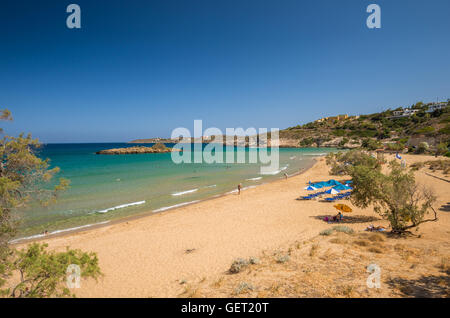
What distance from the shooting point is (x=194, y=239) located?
11844 millimetres

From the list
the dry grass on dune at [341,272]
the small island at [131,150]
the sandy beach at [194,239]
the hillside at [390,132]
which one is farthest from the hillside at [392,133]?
the small island at [131,150]

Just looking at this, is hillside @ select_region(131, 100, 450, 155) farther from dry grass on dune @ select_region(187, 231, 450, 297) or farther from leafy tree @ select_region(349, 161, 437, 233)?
dry grass on dune @ select_region(187, 231, 450, 297)

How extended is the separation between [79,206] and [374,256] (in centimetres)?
2227

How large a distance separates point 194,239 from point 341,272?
7587mm

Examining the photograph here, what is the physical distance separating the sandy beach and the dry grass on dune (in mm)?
825

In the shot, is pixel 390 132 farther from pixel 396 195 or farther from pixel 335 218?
pixel 396 195

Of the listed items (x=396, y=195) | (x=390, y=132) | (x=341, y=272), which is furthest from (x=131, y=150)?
(x=390, y=132)

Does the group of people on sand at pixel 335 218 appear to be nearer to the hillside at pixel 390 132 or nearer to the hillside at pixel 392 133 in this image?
the hillside at pixel 392 133

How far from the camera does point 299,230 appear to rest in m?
12.0

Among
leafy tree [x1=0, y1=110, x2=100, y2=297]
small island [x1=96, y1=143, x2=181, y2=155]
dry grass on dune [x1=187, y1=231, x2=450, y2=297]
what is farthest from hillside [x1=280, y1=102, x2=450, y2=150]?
small island [x1=96, y1=143, x2=181, y2=155]

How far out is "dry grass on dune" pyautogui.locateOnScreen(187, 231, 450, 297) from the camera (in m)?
5.39
